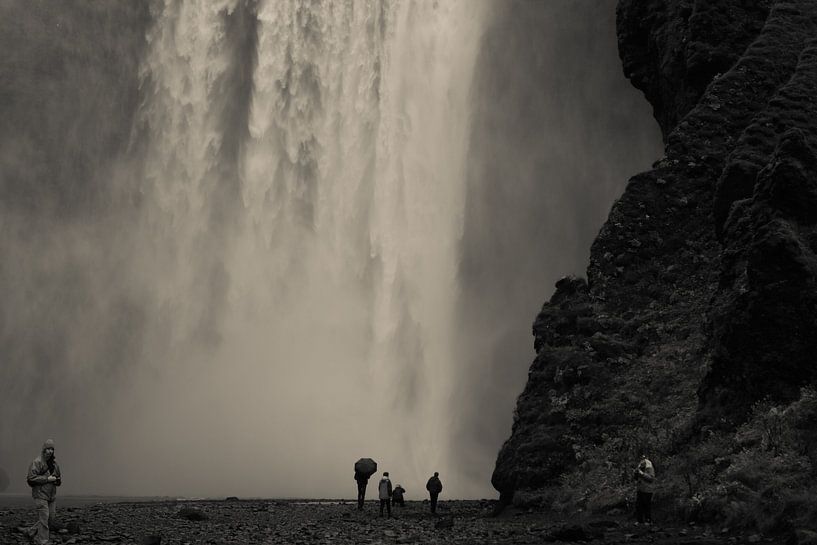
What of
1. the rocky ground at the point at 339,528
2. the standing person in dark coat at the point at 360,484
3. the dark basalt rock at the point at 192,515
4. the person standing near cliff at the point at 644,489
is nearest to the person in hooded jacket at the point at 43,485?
the rocky ground at the point at 339,528

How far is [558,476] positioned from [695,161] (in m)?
13.8

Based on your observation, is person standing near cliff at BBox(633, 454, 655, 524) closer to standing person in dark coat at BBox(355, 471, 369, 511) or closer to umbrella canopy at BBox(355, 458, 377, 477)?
umbrella canopy at BBox(355, 458, 377, 477)

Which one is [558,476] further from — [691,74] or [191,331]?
[191,331]

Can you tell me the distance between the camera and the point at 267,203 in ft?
202

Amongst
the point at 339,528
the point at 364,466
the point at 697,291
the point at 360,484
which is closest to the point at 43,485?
the point at 339,528

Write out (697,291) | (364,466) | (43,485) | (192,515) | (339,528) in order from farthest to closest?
(364,466)
(697,291)
(192,515)
(339,528)
(43,485)

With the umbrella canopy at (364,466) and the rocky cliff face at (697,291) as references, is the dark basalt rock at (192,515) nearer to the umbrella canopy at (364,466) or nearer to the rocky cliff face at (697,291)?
the umbrella canopy at (364,466)

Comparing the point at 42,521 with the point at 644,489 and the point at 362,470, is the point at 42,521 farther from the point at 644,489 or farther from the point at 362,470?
the point at 362,470

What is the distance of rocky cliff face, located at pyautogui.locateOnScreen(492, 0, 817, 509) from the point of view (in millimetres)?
22078

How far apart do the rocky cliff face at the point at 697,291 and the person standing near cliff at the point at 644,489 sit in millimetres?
1154

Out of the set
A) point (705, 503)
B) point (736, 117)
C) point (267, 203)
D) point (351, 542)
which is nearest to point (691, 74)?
point (736, 117)

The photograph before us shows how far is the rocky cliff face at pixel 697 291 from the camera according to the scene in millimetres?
22078

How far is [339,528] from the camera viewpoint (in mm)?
22875

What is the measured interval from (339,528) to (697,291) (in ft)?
47.1
